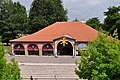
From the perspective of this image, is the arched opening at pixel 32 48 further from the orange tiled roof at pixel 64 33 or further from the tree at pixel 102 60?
the tree at pixel 102 60

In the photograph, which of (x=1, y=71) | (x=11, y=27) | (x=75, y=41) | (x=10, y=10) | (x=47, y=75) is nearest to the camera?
(x=1, y=71)

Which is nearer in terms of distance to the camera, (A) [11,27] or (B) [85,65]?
(B) [85,65]

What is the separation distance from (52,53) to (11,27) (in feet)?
78.8

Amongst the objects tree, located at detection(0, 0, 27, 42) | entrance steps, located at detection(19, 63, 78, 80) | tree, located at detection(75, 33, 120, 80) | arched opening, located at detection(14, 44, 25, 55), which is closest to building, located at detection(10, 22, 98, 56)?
arched opening, located at detection(14, 44, 25, 55)

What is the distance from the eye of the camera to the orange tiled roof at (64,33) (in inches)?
2640

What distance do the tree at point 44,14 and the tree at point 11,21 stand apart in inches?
111

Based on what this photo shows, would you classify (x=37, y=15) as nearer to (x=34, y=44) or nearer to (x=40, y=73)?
(x=34, y=44)

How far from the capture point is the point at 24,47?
6750 centimetres

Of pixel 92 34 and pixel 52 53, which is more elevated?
pixel 92 34

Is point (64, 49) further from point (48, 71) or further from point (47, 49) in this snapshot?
point (48, 71)

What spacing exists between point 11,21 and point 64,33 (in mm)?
25071

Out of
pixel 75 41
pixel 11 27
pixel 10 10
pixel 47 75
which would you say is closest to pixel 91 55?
pixel 47 75

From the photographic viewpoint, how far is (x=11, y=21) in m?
88.4

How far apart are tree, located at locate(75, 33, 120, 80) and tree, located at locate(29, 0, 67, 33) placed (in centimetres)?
6649
